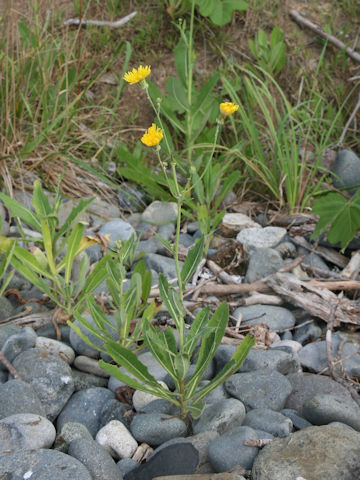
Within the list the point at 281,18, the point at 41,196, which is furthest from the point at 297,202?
the point at 281,18

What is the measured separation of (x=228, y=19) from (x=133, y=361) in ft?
9.64

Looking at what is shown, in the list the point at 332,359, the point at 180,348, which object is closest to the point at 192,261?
the point at 180,348

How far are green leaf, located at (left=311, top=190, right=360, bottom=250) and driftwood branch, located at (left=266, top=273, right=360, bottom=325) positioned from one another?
8.4 inches

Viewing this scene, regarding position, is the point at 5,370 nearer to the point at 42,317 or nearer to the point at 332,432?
the point at 42,317

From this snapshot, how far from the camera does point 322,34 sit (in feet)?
14.2

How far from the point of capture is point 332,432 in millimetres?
1554

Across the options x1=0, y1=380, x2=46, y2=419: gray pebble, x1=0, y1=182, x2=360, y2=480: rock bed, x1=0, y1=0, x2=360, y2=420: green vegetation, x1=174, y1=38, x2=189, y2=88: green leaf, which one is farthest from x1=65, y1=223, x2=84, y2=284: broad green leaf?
x1=174, y1=38, x2=189, y2=88: green leaf

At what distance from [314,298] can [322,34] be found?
8.63 feet

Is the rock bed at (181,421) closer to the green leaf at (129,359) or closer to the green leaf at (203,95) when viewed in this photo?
the green leaf at (129,359)

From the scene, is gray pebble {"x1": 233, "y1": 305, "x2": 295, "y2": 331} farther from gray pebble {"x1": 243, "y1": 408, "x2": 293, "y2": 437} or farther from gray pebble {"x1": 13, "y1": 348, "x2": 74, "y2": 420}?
gray pebble {"x1": 13, "y1": 348, "x2": 74, "y2": 420}

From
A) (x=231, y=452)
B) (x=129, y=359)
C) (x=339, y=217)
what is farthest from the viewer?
(x=339, y=217)

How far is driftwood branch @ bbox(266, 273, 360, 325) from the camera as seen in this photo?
7.68 feet

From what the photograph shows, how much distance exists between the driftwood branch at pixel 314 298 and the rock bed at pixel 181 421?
0.06 meters

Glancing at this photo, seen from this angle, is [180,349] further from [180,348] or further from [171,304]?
[171,304]
